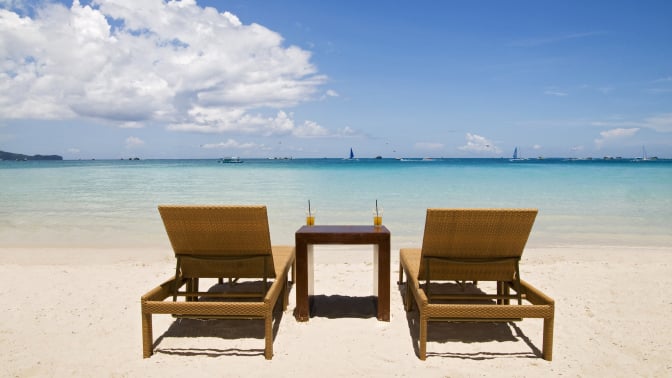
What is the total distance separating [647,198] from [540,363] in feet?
56.9

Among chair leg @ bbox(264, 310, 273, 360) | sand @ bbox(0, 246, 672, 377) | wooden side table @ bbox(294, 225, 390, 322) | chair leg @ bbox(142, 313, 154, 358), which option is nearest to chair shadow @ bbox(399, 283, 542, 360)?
sand @ bbox(0, 246, 672, 377)

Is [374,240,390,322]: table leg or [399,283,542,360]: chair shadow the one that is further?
[374,240,390,322]: table leg

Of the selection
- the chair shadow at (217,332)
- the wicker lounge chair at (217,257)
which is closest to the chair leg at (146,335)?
the wicker lounge chair at (217,257)

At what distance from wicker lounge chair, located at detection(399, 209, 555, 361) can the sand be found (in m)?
0.32

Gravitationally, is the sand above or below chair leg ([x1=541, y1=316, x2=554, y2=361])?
below

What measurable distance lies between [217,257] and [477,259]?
7.06ft

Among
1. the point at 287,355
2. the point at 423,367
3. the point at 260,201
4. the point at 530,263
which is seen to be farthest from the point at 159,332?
the point at 260,201

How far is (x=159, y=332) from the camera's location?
354cm

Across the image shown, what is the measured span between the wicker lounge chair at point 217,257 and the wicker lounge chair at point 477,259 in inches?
49.1

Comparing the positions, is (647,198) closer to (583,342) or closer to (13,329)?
(583,342)

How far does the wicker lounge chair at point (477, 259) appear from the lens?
298 centimetres

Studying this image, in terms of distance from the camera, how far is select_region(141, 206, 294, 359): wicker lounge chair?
9.83ft

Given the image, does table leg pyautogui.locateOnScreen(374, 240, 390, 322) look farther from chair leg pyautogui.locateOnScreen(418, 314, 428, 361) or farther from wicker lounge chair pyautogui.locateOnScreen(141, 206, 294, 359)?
wicker lounge chair pyautogui.locateOnScreen(141, 206, 294, 359)

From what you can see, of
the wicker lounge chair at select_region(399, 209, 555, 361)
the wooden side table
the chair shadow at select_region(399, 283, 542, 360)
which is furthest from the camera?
the wooden side table
